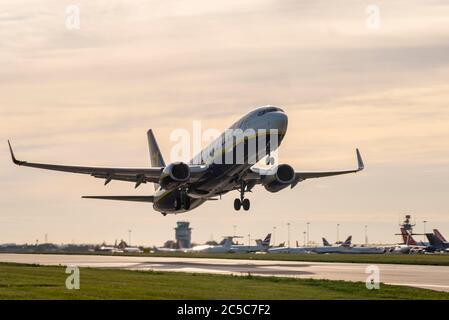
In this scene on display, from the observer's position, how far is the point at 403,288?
38.8m

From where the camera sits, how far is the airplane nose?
56.8m

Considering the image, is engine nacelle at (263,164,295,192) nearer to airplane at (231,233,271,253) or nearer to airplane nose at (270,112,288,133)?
airplane nose at (270,112,288,133)

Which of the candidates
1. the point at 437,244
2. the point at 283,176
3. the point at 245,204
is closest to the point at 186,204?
the point at 245,204

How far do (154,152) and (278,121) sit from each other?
35865 mm

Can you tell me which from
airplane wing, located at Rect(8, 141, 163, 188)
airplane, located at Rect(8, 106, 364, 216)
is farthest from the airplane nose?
airplane wing, located at Rect(8, 141, 163, 188)

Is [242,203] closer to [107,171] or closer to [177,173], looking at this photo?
[177,173]

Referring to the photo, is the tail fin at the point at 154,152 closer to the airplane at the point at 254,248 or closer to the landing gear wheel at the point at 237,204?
the landing gear wheel at the point at 237,204

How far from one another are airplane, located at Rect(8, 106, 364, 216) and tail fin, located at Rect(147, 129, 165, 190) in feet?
38.2

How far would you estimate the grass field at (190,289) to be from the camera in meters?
31.0

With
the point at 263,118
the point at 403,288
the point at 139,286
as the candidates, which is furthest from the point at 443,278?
the point at 139,286

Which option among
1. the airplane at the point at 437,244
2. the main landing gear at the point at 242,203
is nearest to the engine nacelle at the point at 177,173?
the main landing gear at the point at 242,203

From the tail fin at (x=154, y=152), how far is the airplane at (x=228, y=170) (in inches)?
458
